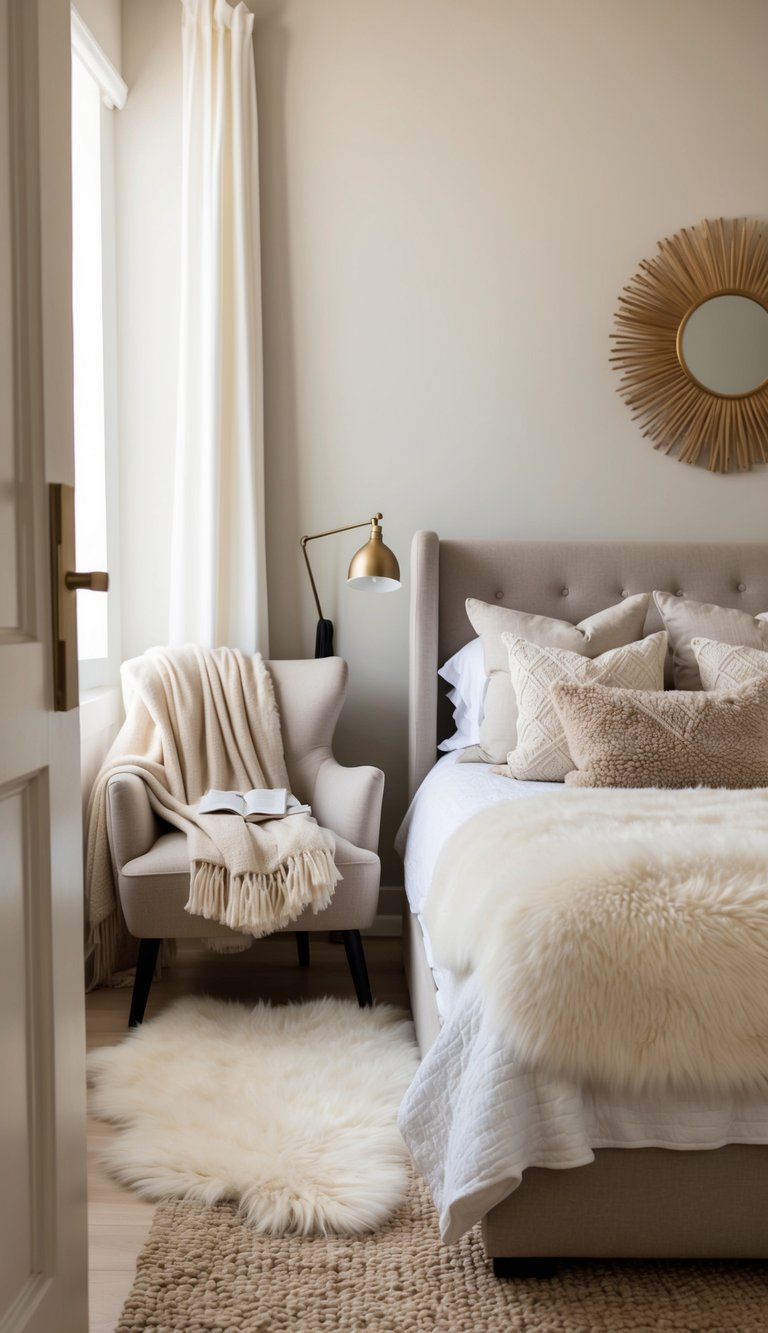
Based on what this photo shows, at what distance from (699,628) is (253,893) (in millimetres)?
1436

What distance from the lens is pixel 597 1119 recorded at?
1424 mm

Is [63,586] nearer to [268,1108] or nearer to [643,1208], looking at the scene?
[643,1208]

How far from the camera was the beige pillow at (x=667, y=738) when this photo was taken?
2.26m

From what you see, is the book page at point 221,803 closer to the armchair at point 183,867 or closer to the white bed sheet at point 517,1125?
the armchair at point 183,867

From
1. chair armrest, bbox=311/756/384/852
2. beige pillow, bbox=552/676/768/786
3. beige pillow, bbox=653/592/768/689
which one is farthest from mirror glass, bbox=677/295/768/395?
chair armrest, bbox=311/756/384/852

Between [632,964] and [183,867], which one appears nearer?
[632,964]

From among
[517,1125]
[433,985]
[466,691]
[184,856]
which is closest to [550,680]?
[466,691]

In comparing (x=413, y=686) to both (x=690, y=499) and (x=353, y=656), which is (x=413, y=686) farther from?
(x=690, y=499)

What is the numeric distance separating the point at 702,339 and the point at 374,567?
1.36 m

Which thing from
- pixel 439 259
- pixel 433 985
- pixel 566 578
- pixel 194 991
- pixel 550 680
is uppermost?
pixel 439 259

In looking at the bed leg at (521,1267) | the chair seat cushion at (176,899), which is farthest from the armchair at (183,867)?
the bed leg at (521,1267)

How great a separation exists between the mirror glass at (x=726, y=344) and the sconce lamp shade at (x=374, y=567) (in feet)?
3.94

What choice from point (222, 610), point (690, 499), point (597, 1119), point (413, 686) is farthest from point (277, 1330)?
point (690, 499)

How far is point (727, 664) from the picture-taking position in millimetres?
2623
